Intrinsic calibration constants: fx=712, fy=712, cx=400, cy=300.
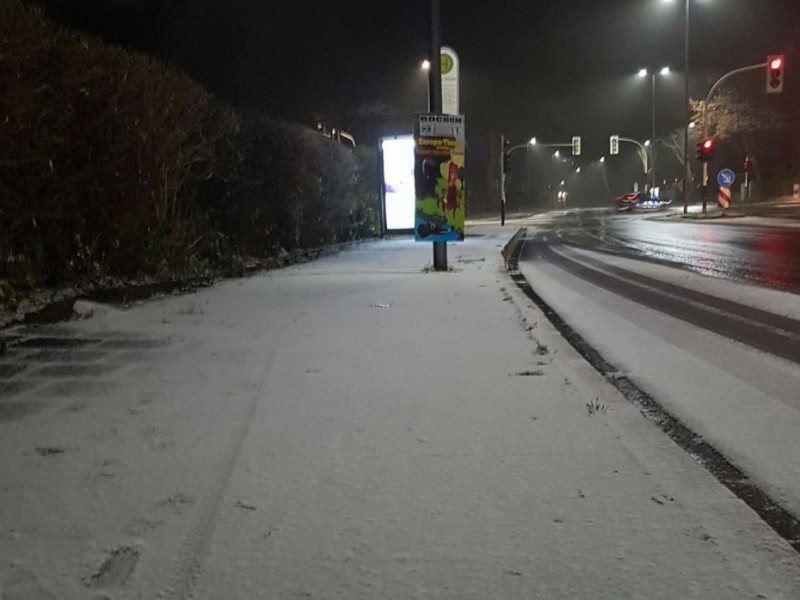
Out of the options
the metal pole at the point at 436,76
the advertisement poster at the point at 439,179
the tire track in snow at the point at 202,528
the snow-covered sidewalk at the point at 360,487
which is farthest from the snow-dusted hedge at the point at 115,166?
the tire track in snow at the point at 202,528

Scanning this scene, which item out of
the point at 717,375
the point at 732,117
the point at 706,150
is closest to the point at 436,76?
the point at 717,375

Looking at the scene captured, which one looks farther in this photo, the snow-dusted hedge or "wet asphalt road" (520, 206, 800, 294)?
"wet asphalt road" (520, 206, 800, 294)

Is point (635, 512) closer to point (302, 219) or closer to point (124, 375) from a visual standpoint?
point (124, 375)

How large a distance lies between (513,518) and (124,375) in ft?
12.1

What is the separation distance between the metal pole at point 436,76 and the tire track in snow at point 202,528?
9.30 m

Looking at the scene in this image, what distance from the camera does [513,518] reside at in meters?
3.23

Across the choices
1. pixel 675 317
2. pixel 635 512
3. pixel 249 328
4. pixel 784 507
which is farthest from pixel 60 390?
pixel 675 317

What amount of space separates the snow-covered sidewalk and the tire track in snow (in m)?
0.01

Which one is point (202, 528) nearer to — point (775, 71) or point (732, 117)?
point (775, 71)

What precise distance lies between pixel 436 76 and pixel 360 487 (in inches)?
418

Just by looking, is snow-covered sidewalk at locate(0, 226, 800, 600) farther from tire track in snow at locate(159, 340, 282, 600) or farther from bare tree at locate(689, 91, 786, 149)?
bare tree at locate(689, 91, 786, 149)

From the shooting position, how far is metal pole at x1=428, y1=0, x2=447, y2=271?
12648 millimetres

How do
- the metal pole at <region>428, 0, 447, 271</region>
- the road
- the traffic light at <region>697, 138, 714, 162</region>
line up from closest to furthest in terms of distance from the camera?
1. the road
2. the metal pole at <region>428, 0, 447, 271</region>
3. the traffic light at <region>697, 138, 714, 162</region>

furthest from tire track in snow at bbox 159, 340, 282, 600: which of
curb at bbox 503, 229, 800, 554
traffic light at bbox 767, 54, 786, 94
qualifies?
traffic light at bbox 767, 54, 786, 94
